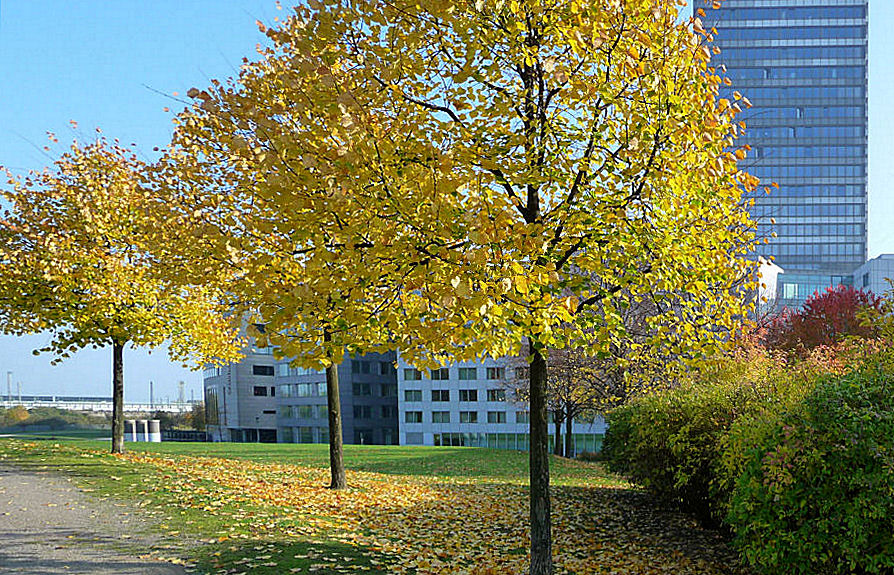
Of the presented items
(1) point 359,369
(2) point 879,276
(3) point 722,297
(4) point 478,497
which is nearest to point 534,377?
(3) point 722,297

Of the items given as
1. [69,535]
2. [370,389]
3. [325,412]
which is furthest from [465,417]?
[69,535]

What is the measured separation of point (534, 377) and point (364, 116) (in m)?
3.50

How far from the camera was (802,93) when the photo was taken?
130250 millimetres

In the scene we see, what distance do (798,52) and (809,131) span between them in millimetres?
15219

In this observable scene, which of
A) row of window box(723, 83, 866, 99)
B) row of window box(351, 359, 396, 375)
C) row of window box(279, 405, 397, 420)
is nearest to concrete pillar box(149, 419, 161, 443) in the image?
Result: row of window box(351, 359, 396, 375)

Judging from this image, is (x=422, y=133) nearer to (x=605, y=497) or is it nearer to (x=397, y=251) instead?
(x=397, y=251)

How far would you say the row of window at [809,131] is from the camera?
421ft

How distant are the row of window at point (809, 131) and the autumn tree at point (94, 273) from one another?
128 m

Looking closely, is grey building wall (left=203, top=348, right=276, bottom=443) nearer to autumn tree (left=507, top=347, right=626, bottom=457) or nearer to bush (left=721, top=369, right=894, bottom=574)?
autumn tree (left=507, top=347, right=626, bottom=457)

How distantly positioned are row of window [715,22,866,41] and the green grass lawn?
135m

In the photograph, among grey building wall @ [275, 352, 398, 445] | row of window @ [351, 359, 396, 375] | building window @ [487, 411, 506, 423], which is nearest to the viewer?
building window @ [487, 411, 506, 423]

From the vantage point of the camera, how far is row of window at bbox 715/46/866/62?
426 feet

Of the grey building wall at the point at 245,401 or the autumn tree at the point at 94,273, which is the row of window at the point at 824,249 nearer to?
the grey building wall at the point at 245,401

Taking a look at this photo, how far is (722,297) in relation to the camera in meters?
8.23
